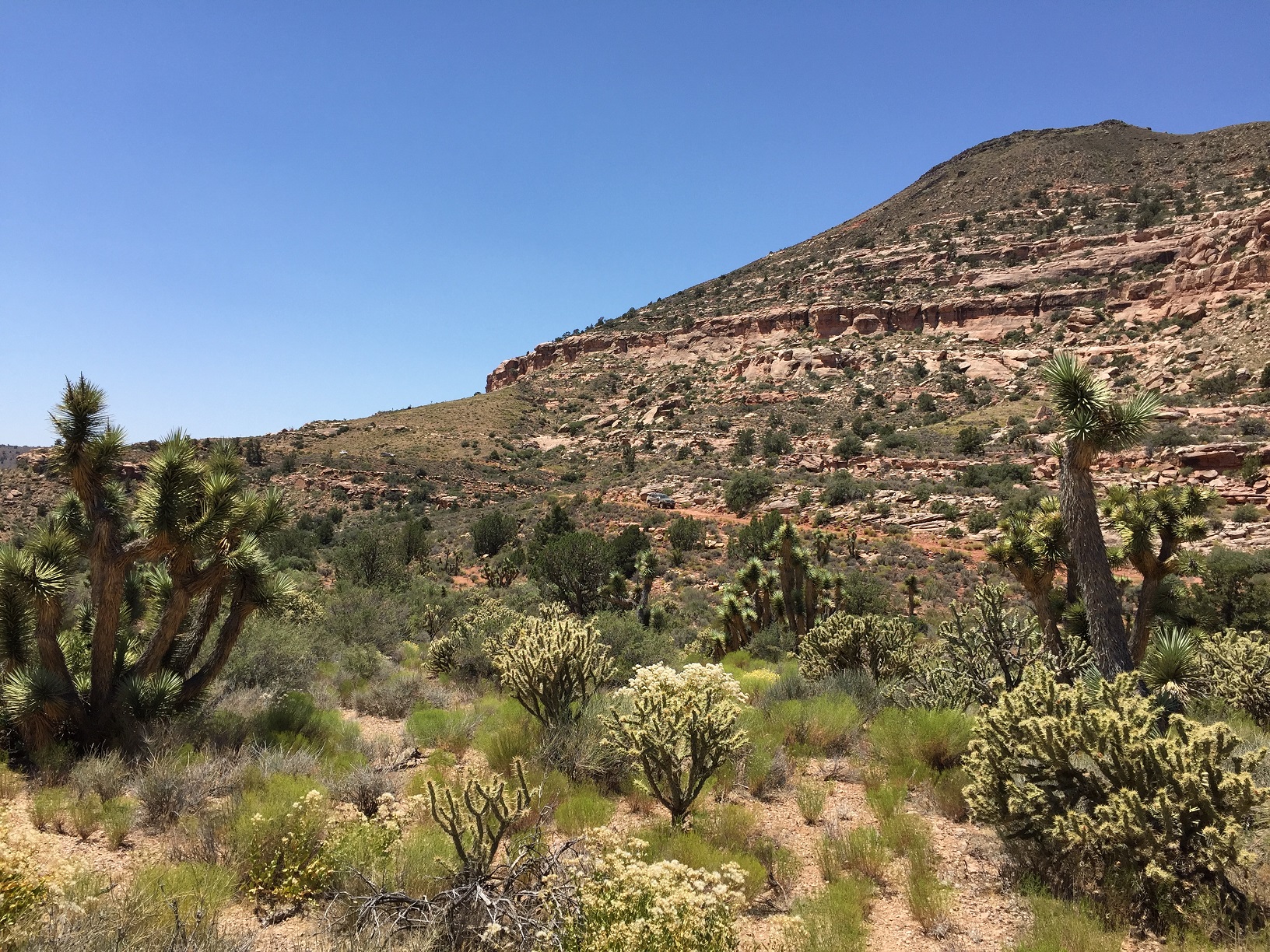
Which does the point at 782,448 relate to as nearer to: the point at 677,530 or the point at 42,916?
the point at 677,530

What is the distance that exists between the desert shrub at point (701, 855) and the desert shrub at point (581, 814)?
1.83 ft

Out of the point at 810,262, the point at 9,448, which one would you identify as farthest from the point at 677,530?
the point at 9,448

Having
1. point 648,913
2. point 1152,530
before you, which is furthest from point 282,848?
point 1152,530

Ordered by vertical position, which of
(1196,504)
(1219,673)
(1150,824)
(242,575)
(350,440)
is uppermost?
(350,440)

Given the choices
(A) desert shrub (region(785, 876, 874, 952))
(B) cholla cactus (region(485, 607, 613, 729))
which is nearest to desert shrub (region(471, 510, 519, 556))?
(B) cholla cactus (region(485, 607, 613, 729))

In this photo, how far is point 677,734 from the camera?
5.27m

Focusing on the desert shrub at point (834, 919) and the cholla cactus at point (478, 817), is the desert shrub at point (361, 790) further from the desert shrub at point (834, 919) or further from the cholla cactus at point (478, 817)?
the desert shrub at point (834, 919)

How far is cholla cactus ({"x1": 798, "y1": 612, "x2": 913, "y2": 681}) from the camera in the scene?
A: 1044 centimetres

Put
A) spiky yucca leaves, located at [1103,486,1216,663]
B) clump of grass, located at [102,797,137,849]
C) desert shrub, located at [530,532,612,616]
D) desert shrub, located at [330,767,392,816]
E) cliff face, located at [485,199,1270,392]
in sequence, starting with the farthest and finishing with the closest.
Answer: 1. cliff face, located at [485,199,1270,392]
2. desert shrub, located at [530,532,612,616]
3. spiky yucca leaves, located at [1103,486,1216,663]
4. desert shrub, located at [330,767,392,816]
5. clump of grass, located at [102,797,137,849]

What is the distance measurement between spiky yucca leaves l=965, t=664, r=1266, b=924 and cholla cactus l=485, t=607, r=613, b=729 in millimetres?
4220

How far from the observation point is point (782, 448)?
152ft

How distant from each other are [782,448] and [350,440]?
122 ft

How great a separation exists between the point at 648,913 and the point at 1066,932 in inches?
104

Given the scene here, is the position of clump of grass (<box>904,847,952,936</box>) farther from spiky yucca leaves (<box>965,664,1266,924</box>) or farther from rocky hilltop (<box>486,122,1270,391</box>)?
rocky hilltop (<box>486,122,1270,391</box>)
